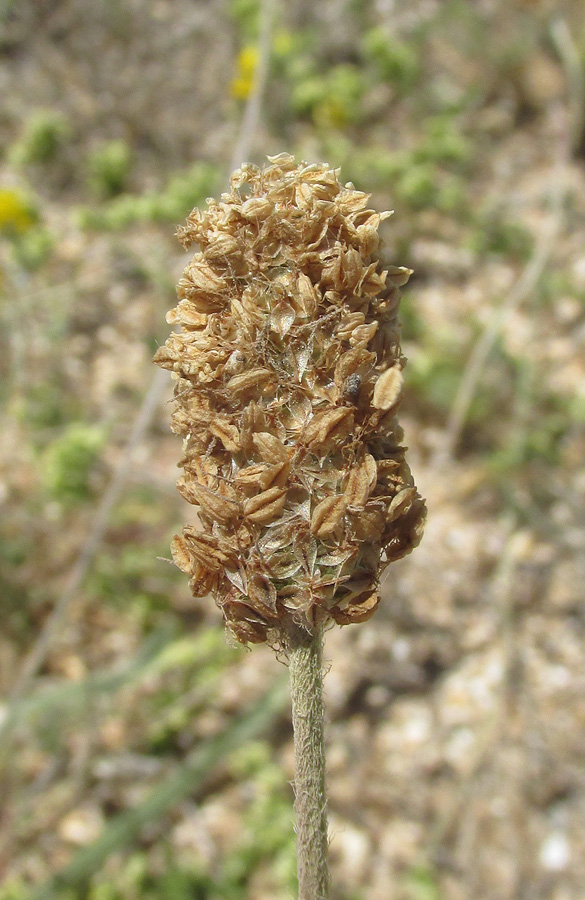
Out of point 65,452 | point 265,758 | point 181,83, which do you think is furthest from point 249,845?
point 181,83

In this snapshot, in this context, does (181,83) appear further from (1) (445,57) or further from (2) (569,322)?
(2) (569,322)

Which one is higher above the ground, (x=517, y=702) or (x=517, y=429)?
(x=517, y=429)

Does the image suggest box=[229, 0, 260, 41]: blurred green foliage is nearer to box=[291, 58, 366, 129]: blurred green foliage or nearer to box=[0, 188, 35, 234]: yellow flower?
box=[291, 58, 366, 129]: blurred green foliage

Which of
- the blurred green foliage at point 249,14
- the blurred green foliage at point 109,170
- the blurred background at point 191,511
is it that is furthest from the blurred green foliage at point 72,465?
the blurred green foliage at point 249,14

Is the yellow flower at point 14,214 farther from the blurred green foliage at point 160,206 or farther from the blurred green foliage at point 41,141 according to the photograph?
the blurred green foliage at point 41,141

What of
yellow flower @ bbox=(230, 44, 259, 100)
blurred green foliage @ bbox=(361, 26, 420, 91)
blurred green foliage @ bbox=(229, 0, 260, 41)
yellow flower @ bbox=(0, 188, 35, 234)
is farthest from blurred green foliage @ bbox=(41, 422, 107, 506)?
blurred green foliage @ bbox=(361, 26, 420, 91)
